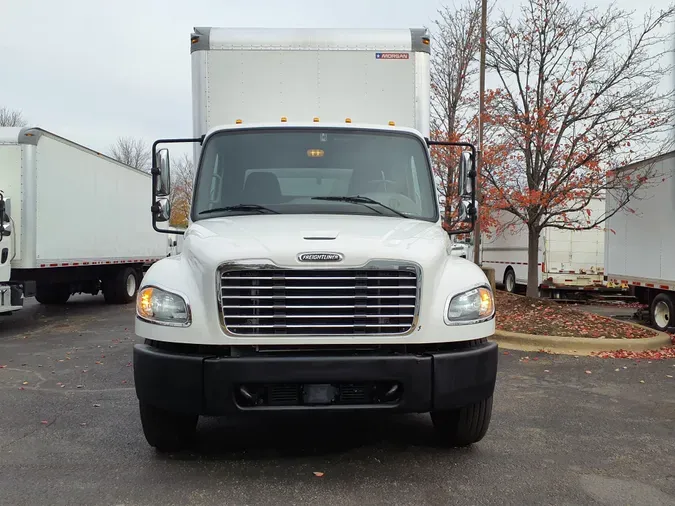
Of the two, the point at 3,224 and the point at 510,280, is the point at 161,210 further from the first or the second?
the point at 510,280

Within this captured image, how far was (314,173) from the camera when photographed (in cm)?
486

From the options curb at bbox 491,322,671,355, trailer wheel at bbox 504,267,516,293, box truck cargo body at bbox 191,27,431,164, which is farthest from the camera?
trailer wheel at bbox 504,267,516,293

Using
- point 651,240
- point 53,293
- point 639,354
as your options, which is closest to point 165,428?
point 639,354

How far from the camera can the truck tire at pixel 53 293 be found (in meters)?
14.1

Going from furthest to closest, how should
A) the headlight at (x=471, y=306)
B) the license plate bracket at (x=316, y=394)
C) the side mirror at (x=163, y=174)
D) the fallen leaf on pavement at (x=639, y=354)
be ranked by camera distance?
the fallen leaf on pavement at (x=639, y=354), the side mirror at (x=163, y=174), the headlight at (x=471, y=306), the license plate bracket at (x=316, y=394)

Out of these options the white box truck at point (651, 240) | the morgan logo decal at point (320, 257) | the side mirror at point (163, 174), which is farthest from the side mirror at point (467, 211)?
the white box truck at point (651, 240)

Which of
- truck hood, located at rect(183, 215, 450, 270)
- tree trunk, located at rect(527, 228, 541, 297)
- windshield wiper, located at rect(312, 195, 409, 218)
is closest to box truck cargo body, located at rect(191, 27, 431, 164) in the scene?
windshield wiper, located at rect(312, 195, 409, 218)

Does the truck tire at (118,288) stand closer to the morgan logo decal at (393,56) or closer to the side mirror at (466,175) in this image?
the morgan logo decal at (393,56)

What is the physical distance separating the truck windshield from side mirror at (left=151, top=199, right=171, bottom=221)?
22.1 inches

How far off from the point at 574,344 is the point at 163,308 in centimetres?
651

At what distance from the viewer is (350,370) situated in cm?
356

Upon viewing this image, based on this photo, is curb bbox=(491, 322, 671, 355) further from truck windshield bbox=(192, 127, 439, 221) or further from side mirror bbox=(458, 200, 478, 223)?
truck windshield bbox=(192, 127, 439, 221)

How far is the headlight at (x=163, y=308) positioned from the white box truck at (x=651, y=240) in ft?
29.4

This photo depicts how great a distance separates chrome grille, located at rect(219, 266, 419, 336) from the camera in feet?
12.0
